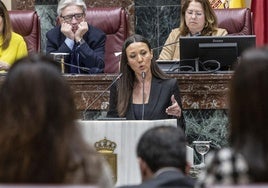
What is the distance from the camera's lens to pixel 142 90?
5.22m

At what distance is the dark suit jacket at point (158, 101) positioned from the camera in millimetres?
5082

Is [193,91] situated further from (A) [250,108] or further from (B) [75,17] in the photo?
(A) [250,108]

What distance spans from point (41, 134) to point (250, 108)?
560 mm

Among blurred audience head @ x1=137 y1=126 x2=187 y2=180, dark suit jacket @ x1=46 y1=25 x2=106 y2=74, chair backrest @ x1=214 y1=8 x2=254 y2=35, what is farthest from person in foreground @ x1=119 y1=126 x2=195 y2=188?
chair backrest @ x1=214 y1=8 x2=254 y2=35

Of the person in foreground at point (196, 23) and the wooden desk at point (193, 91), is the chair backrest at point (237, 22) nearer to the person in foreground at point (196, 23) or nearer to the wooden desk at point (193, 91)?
the person in foreground at point (196, 23)

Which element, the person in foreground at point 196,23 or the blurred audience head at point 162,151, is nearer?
the blurred audience head at point 162,151

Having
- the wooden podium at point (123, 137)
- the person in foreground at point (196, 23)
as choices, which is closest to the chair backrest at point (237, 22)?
the person in foreground at point (196, 23)

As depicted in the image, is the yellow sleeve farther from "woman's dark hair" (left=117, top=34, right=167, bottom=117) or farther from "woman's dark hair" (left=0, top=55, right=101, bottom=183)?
"woman's dark hair" (left=0, top=55, right=101, bottom=183)

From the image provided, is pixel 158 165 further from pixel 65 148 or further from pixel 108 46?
pixel 108 46

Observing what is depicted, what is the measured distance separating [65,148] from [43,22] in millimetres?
5968

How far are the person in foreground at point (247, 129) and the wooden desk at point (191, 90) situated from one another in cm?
323

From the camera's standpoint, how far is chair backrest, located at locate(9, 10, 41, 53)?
7090 millimetres

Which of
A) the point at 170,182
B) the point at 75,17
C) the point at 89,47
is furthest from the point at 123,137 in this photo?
the point at 75,17

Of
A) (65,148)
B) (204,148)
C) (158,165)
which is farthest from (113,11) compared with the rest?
(65,148)
